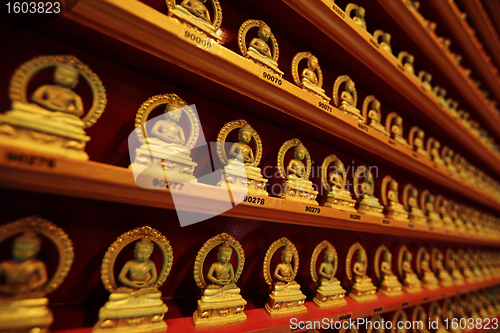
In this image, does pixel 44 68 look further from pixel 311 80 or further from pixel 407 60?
pixel 407 60

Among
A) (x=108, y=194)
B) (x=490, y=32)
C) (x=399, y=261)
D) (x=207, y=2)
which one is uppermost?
(x=490, y=32)

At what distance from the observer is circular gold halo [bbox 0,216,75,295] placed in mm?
625

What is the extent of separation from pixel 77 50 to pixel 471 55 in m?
3.47

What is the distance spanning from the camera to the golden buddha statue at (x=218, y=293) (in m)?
0.83

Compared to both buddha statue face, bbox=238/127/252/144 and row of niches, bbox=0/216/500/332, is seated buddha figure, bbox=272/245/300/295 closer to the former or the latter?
row of niches, bbox=0/216/500/332

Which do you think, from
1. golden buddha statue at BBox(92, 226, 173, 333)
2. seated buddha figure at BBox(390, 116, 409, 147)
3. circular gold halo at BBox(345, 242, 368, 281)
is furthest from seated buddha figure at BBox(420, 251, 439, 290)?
golden buddha statue at BBox(92, 226, 173, 333)

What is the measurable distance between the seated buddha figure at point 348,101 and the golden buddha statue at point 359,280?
0.89 meters

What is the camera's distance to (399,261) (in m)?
1.82

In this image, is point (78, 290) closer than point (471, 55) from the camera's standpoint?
Yes

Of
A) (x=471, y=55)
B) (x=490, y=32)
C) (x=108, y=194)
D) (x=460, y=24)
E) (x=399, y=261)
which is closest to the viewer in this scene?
(x=108, y=194)

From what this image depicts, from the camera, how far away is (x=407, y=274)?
68.7 inches

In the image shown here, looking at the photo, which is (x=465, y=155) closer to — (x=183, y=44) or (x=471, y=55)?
(x=471, y=55)

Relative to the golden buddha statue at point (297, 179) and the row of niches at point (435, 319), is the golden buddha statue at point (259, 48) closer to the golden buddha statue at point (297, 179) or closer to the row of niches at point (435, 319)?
the golden buddha statue at point (297, 179)

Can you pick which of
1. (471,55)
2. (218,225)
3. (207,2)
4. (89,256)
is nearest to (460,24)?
(471,55)
